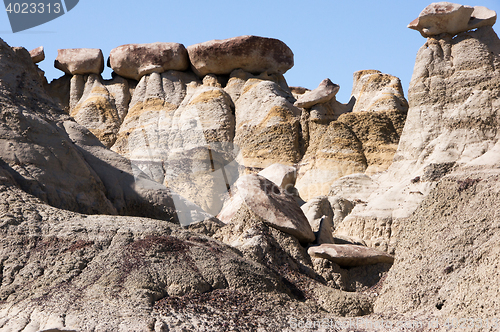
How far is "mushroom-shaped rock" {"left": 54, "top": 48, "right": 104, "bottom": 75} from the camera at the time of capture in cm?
1930

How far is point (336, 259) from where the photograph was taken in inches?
251

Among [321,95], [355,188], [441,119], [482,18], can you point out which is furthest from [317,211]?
[321,95]

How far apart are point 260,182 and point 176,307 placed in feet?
10.7

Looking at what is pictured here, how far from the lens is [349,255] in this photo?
6430mm

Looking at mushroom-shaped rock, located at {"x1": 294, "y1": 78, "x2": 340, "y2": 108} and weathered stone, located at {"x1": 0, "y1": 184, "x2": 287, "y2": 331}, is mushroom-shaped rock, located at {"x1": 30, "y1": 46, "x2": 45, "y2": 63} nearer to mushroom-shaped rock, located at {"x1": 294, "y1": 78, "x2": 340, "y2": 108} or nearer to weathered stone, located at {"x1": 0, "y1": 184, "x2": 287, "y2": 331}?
mushroom-shaped rock, located at {"x1": 294, "y1": 78, "x2": 340, "y2": 108}

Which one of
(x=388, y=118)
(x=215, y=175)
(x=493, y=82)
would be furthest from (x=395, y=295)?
(x=215, y=175)

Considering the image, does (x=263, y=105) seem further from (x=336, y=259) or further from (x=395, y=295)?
(x=395, y=295)

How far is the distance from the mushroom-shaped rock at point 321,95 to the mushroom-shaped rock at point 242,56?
3130 millimetres

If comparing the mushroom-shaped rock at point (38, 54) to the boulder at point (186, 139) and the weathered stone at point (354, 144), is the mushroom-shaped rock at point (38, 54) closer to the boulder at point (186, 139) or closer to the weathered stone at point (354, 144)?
the boulder at point (186, 139)

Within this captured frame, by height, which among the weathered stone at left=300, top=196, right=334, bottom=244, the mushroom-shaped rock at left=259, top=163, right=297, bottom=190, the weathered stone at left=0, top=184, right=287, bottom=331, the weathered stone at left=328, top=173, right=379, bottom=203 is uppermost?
the weathered stone at left=0, top=184, right=287, bottom=331

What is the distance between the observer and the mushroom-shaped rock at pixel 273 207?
657 centimetres

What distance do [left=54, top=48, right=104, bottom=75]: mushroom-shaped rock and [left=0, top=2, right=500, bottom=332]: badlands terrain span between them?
511cm

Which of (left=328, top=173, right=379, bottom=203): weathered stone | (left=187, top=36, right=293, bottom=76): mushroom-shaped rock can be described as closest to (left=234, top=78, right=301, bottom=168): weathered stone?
(left=187, top=36, right=293, bottom=76): mushroom-shaped rock

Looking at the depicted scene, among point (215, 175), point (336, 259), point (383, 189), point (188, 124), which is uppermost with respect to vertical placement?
point (336, 259)
